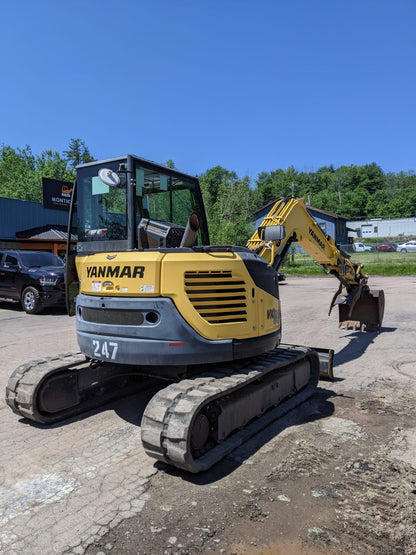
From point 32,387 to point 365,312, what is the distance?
311 inches

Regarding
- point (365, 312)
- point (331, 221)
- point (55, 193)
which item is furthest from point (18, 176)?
point (365, 312)

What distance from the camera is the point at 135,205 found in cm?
448

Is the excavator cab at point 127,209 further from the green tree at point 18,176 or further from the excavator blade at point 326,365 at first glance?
the green tree at point 18,176

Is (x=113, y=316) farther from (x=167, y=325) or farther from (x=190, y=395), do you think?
(x=190, y=395)

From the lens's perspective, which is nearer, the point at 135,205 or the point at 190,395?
the point at 190,395

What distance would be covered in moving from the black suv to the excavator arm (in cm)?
811

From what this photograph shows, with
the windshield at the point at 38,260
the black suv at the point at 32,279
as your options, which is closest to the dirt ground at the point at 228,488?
the black suv at the point at 32,279

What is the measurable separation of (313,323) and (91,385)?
741 centimetres

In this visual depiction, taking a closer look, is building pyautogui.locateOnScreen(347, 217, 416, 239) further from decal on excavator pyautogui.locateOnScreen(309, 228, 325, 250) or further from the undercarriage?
the undercarriage

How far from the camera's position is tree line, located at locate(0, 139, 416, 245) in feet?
→ 142

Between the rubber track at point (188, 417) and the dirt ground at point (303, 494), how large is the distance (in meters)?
0.12

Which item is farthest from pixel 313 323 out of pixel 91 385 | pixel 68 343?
pixel 91 385

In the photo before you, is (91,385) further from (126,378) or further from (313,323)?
(313,323)

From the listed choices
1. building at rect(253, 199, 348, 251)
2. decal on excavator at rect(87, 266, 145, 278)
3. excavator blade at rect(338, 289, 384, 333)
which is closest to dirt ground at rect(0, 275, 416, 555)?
decal on excavator at rect(87, 266, 145, 278)
